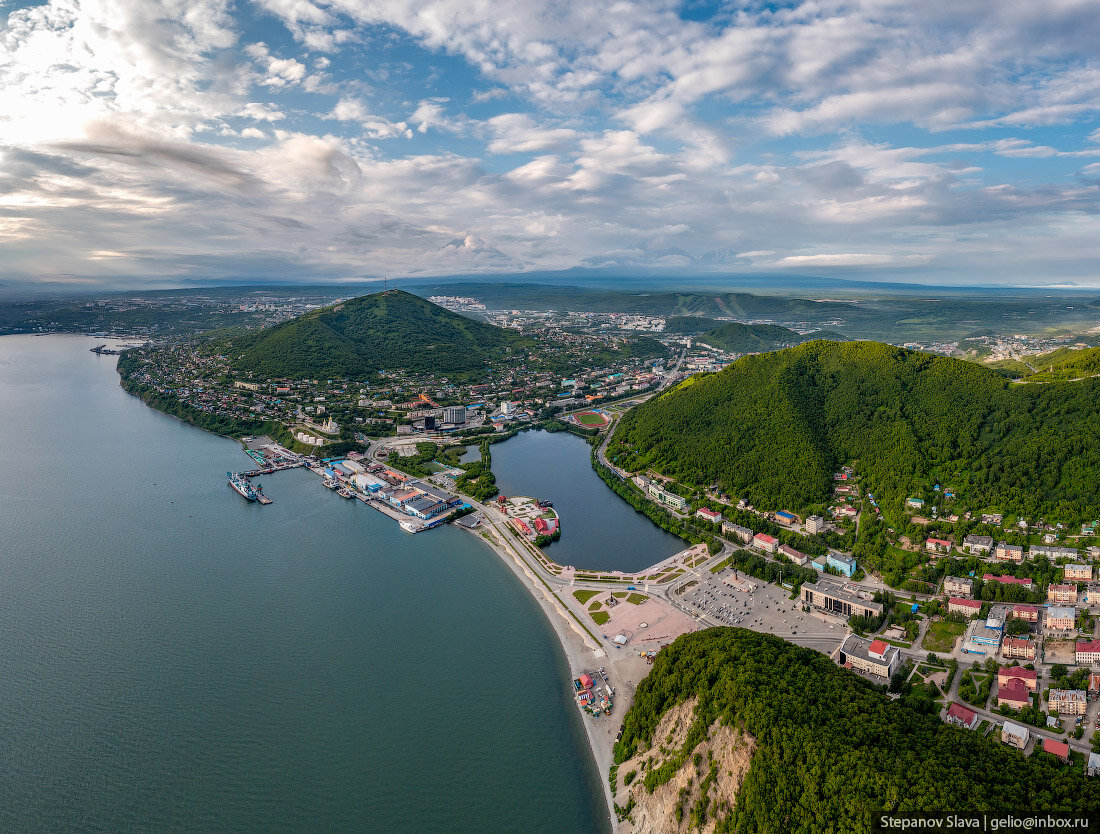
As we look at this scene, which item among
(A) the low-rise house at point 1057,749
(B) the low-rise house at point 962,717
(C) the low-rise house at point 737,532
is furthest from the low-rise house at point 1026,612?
(C) the low-rise house at point 737,532

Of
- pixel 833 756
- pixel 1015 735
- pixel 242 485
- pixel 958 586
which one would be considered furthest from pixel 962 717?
pixel 242 485

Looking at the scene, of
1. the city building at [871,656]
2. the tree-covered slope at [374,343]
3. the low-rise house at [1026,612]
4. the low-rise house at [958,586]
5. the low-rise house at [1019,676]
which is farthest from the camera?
the tree-covered slope at [374,343]

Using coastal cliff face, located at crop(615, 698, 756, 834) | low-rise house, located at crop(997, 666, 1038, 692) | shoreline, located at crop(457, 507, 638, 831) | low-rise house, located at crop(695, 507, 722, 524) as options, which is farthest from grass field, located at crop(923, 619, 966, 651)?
shoreline, located at crop(457, 507, 638, 831)

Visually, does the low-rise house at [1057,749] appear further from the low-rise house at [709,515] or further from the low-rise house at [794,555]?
the low-rise house at [709,515]

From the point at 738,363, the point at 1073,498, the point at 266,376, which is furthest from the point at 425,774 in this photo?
the point at 266,376

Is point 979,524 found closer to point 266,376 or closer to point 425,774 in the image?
point 425,774
